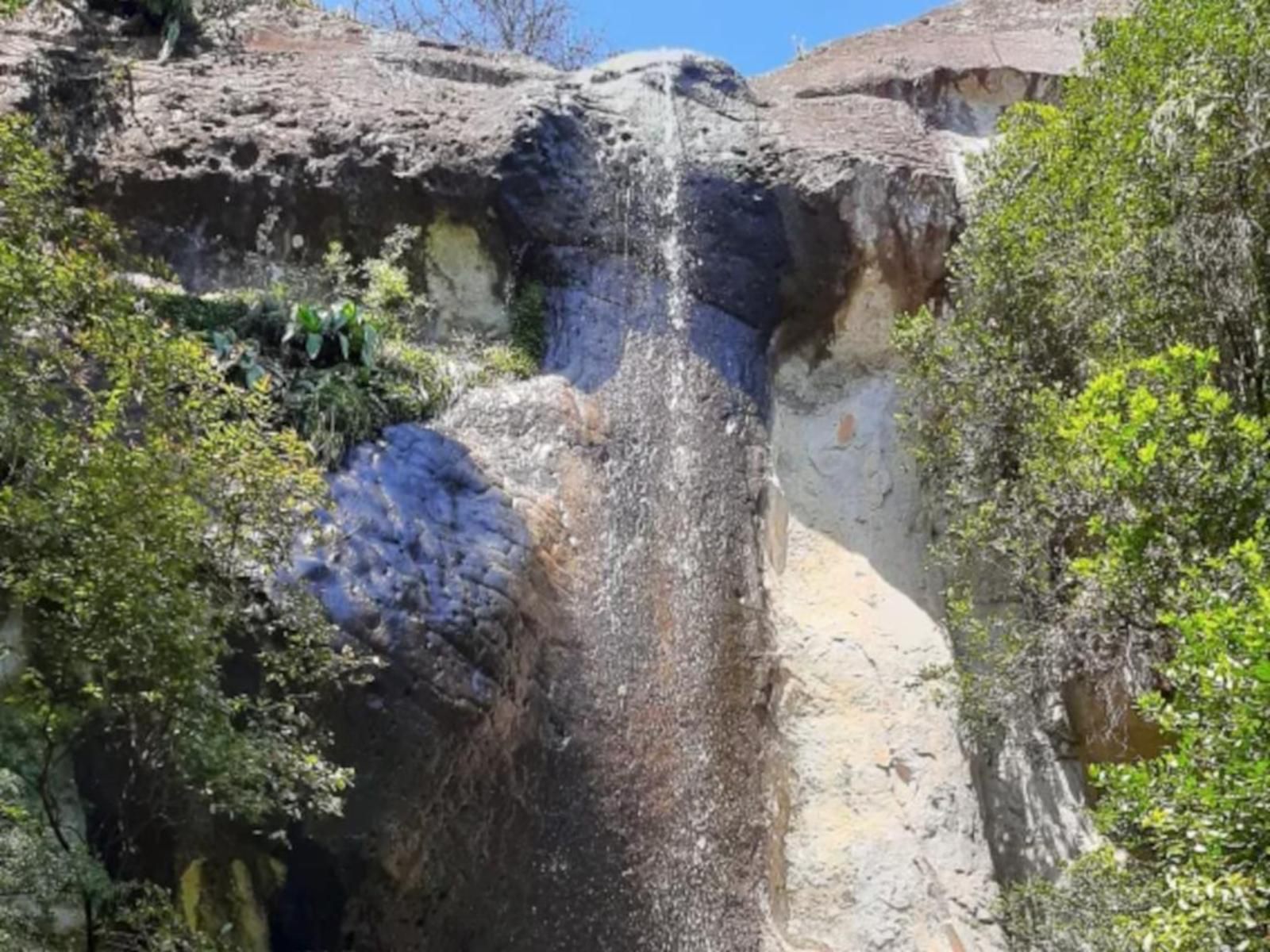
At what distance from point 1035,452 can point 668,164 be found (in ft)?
15.2

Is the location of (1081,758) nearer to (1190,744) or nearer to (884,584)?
(884,584)

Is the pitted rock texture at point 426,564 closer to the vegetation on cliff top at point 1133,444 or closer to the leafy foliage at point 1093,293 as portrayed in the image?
the leafy foliage at point 1093,293

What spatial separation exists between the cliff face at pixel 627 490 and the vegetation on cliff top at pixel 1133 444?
2.66 ft

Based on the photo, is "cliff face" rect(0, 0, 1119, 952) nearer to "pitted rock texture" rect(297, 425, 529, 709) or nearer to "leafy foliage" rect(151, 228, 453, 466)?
"pitted rock texture" rect(297, 425, 529, 709)

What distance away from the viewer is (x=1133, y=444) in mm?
6516

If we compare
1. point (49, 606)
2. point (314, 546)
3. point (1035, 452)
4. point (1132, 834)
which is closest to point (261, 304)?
point (314, 546)

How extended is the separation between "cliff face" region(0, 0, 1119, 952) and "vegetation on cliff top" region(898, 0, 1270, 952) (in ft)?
2.66

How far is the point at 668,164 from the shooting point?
37.5 ft

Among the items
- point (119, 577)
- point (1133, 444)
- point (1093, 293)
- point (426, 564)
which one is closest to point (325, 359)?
point (426, 564)

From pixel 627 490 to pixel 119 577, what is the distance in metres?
4.95

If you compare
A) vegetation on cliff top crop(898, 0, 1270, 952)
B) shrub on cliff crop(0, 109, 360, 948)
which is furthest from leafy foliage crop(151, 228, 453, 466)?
vegetation on cliff top crop(898, 0, 1270, 952)

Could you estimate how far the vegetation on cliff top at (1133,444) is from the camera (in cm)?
495

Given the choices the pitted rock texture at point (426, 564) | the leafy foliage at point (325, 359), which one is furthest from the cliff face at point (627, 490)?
the leafy foliage at point (325, 359)

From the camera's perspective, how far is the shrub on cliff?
17.0 ft
